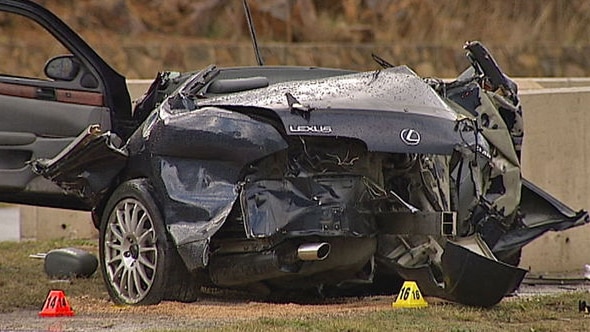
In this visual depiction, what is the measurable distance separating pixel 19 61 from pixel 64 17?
234 centimetres

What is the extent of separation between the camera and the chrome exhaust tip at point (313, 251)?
8.57 metres

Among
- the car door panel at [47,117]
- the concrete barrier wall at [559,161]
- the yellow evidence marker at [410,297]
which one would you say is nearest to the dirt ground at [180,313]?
the yellow evidence marker at [410,297]

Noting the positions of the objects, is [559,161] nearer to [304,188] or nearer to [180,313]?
[304,188]

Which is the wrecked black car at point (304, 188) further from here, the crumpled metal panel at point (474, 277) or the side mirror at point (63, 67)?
the side mirror at point (63, 67)

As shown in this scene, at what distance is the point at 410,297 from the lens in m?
8.87

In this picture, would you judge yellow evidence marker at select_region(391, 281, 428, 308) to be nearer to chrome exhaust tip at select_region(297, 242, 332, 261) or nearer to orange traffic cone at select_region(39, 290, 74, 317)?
chrome exhaust tip at select_region(297, 242, 332, 261)

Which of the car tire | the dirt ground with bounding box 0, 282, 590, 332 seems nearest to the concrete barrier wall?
the dirt ground with bounding box 0, 282, 590, 332

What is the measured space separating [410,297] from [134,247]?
5.76 feet

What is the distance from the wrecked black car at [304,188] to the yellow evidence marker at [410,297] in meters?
0.06

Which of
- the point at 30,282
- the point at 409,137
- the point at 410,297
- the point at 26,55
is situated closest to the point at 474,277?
the point at 410,297

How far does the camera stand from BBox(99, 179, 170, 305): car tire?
9.09 metres

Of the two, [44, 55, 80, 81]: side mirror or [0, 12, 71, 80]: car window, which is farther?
[0, 12, 71, 80]: car window

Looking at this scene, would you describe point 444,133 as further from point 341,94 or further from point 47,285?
point 47,285

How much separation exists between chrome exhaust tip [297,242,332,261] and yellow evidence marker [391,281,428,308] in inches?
22.5
